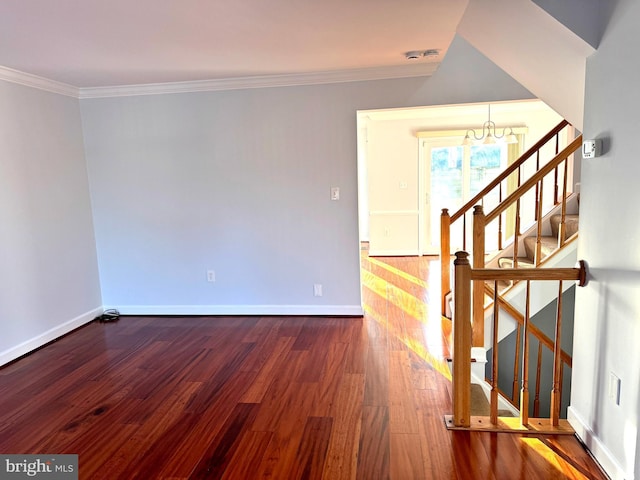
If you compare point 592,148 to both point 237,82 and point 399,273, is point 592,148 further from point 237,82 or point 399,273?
point 399,273

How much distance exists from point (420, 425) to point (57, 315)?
3.34 m

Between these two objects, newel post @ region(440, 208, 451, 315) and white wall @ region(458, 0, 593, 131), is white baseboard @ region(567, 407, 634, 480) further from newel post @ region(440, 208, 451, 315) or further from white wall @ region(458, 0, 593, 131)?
newel post @ region(440, 208, 451, 315)

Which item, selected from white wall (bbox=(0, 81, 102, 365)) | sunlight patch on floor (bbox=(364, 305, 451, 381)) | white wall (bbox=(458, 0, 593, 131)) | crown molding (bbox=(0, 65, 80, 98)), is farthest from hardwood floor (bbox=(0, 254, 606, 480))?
crown molding (bbox=(0, 65, 80, 98))

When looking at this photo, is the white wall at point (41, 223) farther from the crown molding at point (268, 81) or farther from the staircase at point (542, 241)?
the staircase at point (542, 241)

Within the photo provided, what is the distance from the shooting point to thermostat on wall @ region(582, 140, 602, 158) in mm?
1872

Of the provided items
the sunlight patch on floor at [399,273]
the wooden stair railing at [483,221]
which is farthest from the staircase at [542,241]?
the sunlight patch on floor at [399,273]

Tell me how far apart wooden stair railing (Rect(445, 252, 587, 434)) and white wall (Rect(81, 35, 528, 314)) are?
194 centimetres

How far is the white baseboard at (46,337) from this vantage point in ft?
10.8

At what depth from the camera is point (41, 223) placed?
142 inches

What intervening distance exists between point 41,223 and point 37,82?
120 cm

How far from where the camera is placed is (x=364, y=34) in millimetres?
2693

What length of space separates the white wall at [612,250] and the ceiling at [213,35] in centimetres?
89

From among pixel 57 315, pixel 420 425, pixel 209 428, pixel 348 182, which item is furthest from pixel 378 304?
pixel 57 315

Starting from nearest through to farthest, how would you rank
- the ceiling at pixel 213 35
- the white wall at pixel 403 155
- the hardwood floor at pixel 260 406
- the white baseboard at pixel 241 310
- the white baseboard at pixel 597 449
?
the white baseboard at pixel 597 449 < the hardwood floor at pixel 260 406 < the ceiling at pixel 213 35 < the white baseboard at pixel 241 310 < the white wall at pixel 403 155
